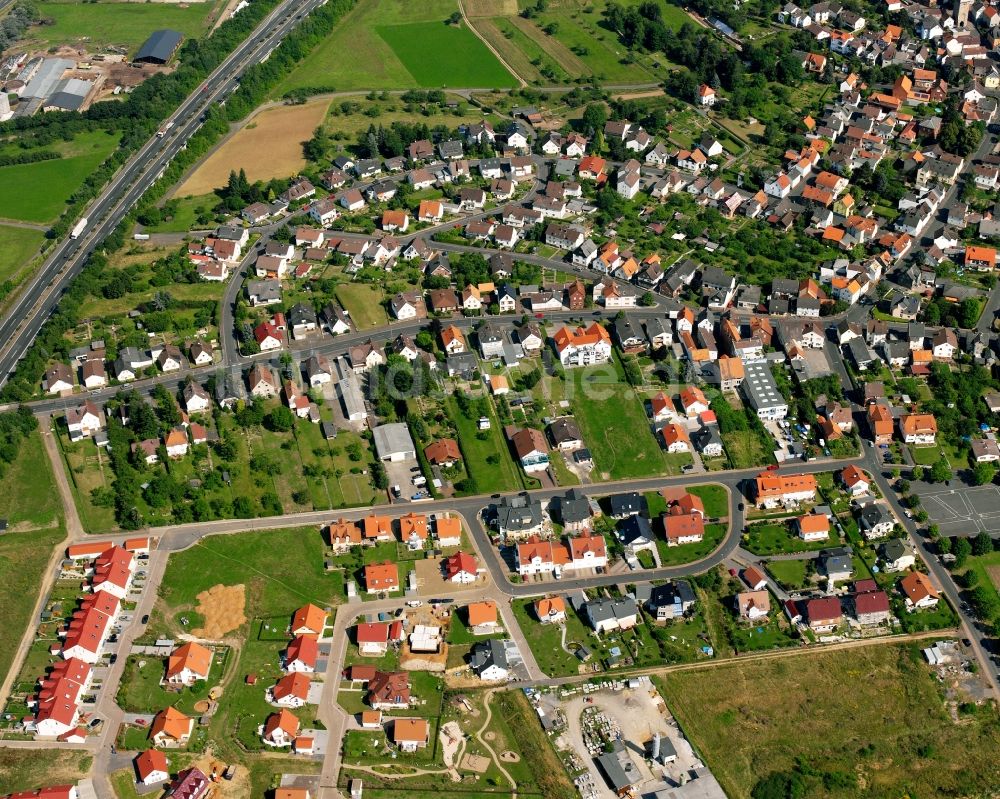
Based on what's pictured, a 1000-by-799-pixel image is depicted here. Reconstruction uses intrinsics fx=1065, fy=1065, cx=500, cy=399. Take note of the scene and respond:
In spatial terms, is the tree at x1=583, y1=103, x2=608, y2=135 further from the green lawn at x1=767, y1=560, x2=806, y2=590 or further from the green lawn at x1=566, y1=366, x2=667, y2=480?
the green lawn at x1=767, y1=560, x2=806, y2=590

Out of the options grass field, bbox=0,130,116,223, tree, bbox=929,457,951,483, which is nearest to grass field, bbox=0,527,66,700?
grass field, bbox=0,130,116,223

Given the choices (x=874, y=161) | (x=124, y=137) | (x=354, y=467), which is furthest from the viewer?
(x=124, y=137)

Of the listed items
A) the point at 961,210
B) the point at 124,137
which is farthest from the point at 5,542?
the point at 961,210

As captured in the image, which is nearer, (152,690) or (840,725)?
(840,725)

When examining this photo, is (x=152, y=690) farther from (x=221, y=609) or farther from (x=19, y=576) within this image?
(x=19, y=576)

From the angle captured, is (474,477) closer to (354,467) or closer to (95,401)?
(354,467)

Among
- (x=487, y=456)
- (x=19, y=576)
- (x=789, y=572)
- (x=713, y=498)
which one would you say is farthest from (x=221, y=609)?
(x=789, y=572)
